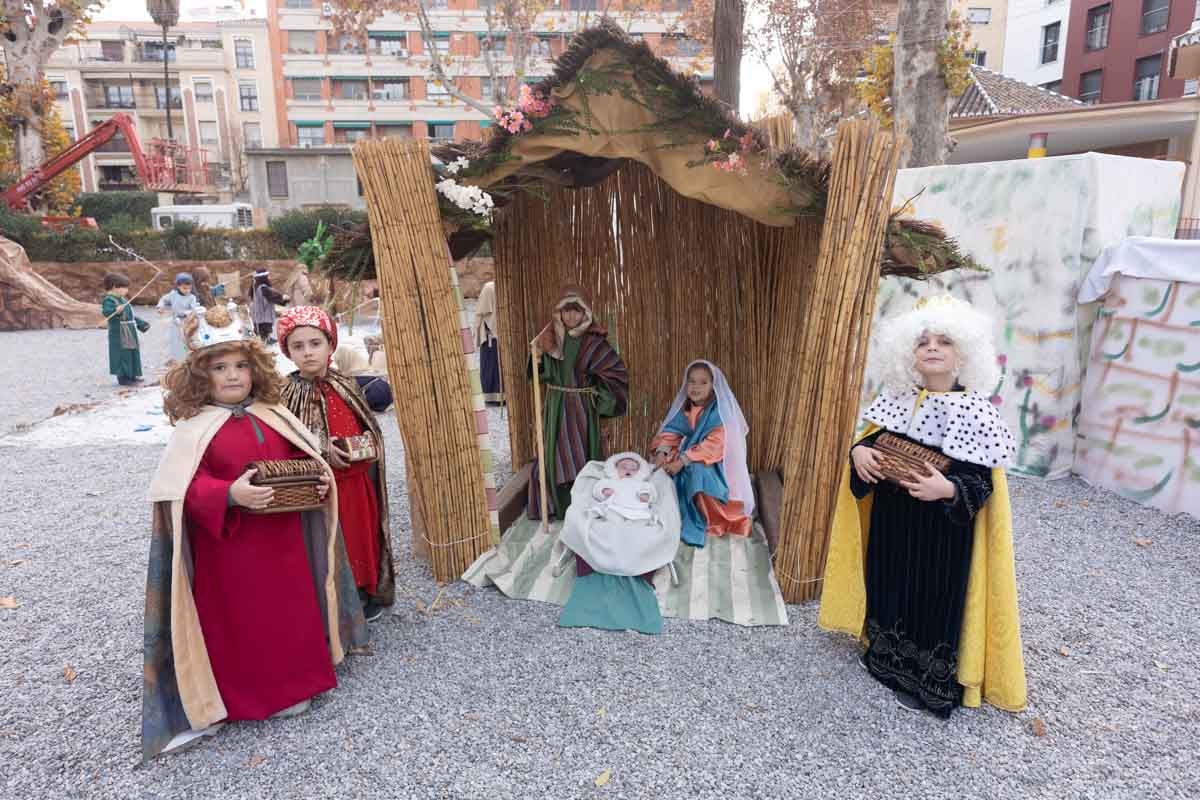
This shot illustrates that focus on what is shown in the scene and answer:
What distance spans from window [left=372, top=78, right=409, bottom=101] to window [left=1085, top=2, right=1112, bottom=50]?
27118mm

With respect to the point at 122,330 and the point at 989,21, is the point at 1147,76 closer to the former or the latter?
the point at 989,21

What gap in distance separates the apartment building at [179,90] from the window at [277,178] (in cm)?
621

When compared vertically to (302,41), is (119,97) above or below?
below

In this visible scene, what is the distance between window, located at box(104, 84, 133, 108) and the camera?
1516 inches

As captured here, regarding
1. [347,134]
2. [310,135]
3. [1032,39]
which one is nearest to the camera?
[1032,39]

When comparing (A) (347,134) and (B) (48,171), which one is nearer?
(B) (48,171)

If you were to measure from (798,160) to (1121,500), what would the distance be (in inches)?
148

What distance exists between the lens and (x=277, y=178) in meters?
28.4

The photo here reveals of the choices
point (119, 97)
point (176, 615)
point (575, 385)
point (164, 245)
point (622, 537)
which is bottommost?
point (622, 537)

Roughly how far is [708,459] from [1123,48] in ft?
86.8

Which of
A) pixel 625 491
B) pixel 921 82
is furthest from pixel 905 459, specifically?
pixel 921 82

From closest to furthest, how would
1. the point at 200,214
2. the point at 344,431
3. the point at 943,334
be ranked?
the point at 943,334 → the point at 344,431 → the point at 200,214

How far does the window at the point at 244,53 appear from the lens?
34.6m

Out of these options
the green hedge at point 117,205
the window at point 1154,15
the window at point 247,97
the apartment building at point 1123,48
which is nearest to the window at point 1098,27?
the apartment building at point 1123,48
